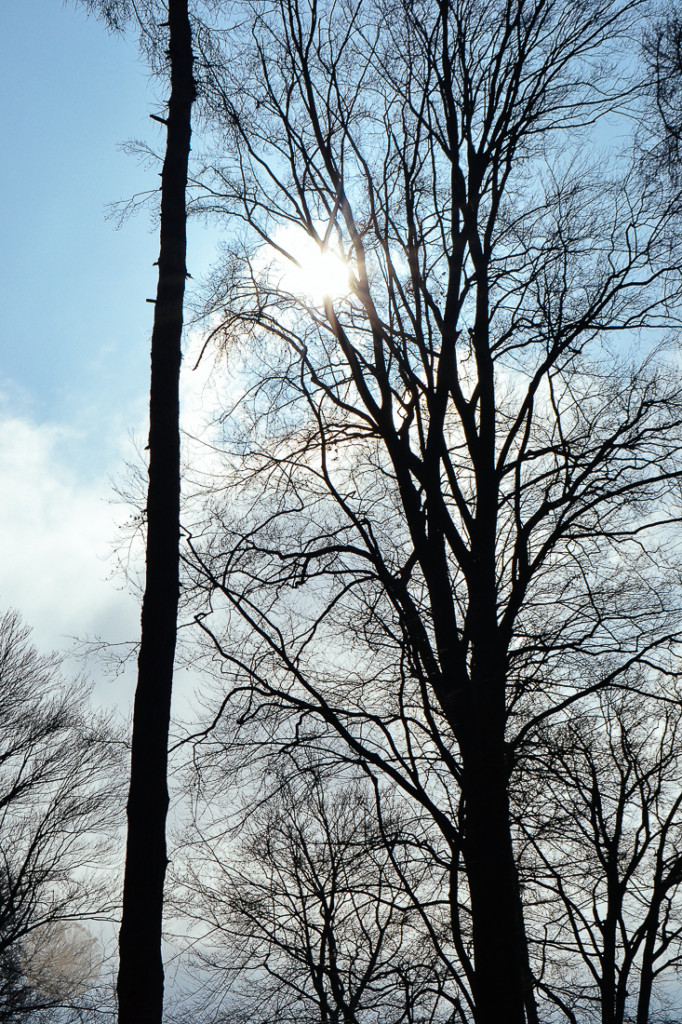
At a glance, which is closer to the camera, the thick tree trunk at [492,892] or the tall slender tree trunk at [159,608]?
the tall slender tree trunk at [159,608]

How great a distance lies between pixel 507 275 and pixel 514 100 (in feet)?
5.28

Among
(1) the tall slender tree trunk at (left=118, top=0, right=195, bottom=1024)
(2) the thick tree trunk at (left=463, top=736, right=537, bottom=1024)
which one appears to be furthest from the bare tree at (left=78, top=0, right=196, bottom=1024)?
(2) the thick tree trunk at (left=463, top=736, right=537, bottom=1024)

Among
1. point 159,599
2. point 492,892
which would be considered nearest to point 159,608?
point 159,599

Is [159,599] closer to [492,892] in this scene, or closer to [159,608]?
[159,608]

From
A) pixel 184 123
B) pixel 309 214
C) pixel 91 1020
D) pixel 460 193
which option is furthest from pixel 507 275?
pixel 91 1020

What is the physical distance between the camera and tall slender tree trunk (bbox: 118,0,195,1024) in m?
4.39

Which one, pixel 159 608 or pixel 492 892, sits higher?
pixel 159 608

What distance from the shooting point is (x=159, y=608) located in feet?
17.6

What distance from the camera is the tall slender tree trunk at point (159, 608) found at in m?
4.39

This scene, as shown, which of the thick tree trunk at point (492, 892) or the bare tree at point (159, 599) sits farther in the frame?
the thick tree trunk at point (492, 892)

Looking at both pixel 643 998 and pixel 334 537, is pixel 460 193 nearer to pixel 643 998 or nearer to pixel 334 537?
pixel 334 537

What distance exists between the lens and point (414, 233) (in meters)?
7.79

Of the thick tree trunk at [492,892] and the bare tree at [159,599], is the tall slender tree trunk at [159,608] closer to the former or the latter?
the bare tree at [159,599]

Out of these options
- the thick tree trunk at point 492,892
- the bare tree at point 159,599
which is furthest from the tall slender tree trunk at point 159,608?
the thick tree trunk at point 492,892
